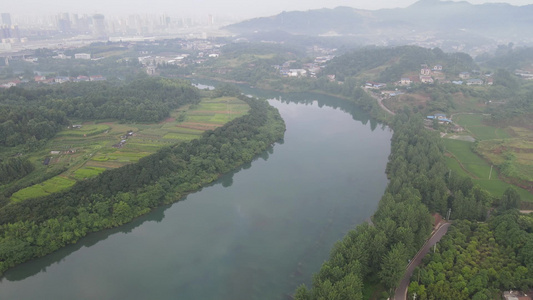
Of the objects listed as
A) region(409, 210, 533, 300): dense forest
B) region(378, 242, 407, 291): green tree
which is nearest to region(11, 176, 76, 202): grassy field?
region(378, 242, 407, 291): green tree

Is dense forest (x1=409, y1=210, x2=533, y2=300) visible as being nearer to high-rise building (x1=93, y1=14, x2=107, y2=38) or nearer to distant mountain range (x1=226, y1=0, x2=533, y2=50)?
distant mountain range (x1=226, y1=0, x2=533, y2=50)

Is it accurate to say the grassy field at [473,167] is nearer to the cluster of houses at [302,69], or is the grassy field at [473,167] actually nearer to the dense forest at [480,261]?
the dense forest at [480,261]

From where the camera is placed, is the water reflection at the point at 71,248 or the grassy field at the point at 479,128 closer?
the water reflection at the point at 71,248

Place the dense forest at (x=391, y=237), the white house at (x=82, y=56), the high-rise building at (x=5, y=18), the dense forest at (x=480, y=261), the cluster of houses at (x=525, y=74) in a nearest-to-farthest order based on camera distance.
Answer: the dense forest at (x=480, y=261) < the dense forest at (x=391, y=237) < the cluster of houses at (x=525, y=74) < the white house at (x=82, y=56) < the high-rise building at (x=5, y=18)

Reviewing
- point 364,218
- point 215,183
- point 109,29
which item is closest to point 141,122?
point 215,183

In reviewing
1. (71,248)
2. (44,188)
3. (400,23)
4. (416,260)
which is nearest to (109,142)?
(44,188)

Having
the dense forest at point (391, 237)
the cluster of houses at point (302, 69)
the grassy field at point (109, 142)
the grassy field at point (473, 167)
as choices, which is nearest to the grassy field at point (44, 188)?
the grassy field at point (109, 142)

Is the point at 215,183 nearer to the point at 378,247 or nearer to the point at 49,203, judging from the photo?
the point at 49,203
